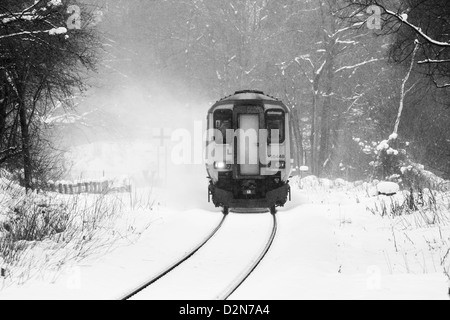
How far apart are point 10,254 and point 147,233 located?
3.24 metres

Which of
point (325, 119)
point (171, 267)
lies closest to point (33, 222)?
point (171, 267)

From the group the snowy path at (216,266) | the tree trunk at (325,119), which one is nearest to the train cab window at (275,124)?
the snowy path at (216,266)

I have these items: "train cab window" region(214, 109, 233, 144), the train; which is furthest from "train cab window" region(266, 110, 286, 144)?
"train cab window" region(214, 109, 233, 144)

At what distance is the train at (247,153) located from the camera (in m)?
13.0

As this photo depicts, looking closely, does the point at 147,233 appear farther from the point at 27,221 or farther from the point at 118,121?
the point at 118,121

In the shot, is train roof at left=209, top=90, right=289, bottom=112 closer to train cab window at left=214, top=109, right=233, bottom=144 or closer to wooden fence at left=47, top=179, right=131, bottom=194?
train cab window at left=214, top=109, right=233, bottom=144

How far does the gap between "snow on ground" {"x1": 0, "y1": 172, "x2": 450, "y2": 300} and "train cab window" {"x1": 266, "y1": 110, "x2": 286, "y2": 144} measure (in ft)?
6.90

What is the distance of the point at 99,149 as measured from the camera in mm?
37500

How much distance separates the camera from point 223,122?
43.2 feet

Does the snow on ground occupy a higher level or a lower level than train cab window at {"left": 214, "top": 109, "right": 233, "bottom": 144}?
lower

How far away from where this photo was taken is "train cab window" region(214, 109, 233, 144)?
1308 cm

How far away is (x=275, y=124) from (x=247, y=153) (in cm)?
115

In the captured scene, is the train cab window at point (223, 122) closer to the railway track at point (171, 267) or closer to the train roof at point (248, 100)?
the train roof at point (248, 100)
